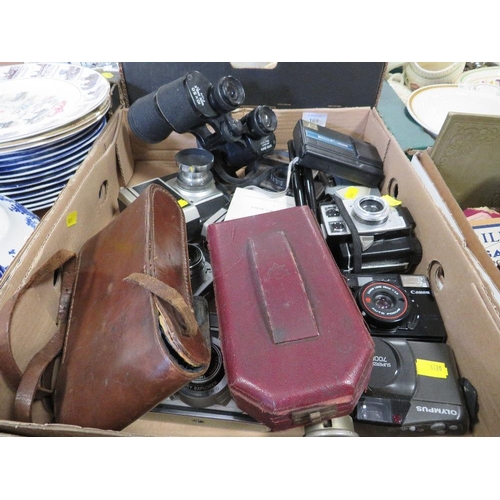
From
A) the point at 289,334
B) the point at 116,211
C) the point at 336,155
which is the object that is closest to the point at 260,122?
the point at 336,155

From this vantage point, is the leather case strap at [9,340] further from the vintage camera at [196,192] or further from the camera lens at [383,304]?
the camera lens at [383,304]

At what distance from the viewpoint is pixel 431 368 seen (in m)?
0.68

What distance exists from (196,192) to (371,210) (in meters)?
0.44

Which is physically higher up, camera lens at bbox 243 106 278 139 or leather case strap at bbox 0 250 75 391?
camera lens at bbox 243 106 278 139

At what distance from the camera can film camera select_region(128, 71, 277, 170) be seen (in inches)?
36.6

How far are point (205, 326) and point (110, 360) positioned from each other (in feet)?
0.64

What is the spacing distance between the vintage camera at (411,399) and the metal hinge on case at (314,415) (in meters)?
0.09

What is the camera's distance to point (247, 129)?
100 centimetres

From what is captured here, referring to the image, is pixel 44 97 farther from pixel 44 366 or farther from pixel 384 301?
pixel 384 301

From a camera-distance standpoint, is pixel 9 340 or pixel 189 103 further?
pixel 189 103

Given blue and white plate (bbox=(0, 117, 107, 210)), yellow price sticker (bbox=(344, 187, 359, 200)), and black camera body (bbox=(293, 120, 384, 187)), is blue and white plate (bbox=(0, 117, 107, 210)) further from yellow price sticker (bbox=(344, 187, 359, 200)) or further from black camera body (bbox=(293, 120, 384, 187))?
yellow price sticker (bbox=(344, 187, 359, 200))

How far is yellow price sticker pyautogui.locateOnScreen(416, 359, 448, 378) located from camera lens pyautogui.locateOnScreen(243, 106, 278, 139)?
645mm

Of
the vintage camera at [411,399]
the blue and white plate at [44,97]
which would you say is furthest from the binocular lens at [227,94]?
the vintage camera at [411,399]

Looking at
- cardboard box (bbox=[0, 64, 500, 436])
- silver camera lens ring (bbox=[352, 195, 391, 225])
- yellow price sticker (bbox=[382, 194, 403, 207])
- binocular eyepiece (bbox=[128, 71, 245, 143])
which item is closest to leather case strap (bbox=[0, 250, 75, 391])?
cardboard box (bbox=[0, 64, 500, 436])
